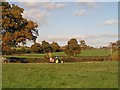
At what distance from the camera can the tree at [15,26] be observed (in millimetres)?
51062

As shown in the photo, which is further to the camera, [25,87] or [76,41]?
[76,41]

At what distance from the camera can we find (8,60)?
49.9m

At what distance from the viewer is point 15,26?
5194cm

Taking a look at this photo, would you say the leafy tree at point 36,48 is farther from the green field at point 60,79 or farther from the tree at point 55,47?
the green field at point 60,79

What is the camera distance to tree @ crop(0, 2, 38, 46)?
2010 inches

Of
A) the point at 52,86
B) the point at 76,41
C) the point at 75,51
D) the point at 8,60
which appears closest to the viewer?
the point at 52,86

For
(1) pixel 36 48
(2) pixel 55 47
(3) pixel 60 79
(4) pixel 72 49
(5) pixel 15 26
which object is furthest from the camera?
(2) pixel 55 47

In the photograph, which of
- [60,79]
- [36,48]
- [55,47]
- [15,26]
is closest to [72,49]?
[36,48]

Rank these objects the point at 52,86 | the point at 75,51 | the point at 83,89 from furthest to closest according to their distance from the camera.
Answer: the point at 75,51, the point at 52,86, the point at 83,89

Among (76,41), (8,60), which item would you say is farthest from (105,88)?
(76,41)

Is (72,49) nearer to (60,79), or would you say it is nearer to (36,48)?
(36,48)

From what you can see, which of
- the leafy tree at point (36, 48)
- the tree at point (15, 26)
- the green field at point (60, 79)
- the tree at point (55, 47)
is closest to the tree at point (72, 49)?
the leafy tree at point (36, 48)

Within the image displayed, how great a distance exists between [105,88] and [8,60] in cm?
3864

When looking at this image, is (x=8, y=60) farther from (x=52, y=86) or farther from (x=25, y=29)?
(x=52, y=86)
